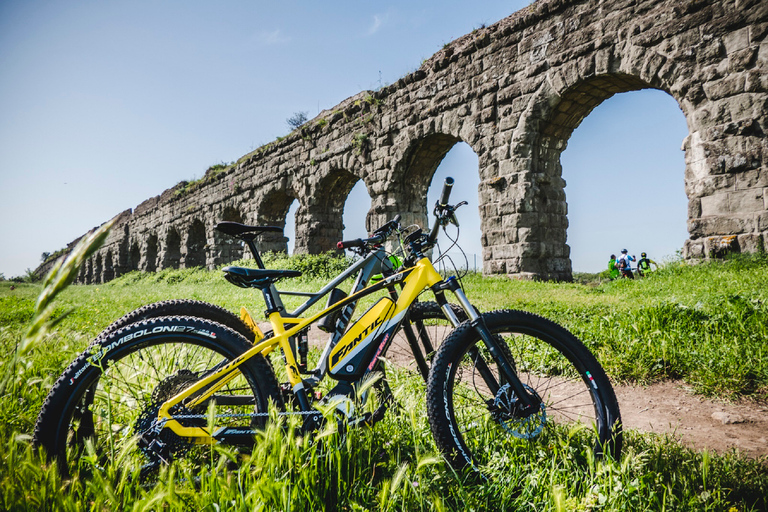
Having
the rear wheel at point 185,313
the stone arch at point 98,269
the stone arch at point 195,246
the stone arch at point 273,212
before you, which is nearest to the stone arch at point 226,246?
the stone arch at point 273,212

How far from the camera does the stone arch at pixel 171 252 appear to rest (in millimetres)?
22094

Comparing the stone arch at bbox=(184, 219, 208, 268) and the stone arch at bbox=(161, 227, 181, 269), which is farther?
the stone arch at bbox=(161, 227, 181, 269)

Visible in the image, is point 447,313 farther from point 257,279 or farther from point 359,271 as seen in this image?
point 257,279

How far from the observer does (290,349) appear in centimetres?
192

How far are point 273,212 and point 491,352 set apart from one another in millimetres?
14750

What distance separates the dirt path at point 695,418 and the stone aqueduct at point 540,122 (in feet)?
14.4

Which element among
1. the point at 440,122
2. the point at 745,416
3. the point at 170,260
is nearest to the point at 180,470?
the point at 745,416

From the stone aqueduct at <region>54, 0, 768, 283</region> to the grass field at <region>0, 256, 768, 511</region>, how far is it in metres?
2.39

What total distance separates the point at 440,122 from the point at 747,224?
19.2 feet

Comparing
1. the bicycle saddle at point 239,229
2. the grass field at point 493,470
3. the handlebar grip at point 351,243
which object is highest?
the bicycle saddle at point 239,229

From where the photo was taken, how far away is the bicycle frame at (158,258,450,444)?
174cm

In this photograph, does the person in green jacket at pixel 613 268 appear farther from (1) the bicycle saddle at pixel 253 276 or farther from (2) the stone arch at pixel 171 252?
(2) the stone arch at pixel 171 252

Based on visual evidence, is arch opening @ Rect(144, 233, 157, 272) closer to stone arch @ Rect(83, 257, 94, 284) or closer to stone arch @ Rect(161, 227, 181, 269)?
stone arch @ Rect(161, 227, 181, 269)

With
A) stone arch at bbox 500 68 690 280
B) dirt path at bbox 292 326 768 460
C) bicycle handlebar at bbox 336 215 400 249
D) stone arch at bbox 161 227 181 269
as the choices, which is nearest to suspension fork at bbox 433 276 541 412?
bicycle handlebar at bbox 336 215 400 249
